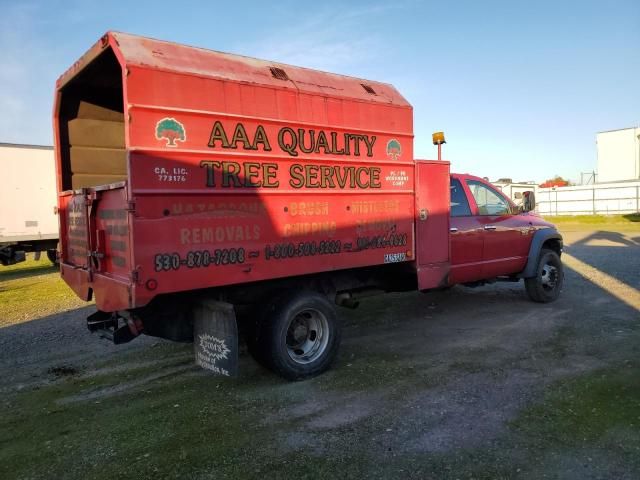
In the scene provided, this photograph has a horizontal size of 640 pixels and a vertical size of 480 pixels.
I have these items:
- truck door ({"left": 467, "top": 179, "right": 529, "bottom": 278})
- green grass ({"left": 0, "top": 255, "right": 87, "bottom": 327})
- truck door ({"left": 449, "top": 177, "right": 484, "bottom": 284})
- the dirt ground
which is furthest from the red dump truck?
green grass ({"left": 0, "top": 255, "right": 87, "bottom": 327})

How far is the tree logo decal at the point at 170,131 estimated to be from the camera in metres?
3.88

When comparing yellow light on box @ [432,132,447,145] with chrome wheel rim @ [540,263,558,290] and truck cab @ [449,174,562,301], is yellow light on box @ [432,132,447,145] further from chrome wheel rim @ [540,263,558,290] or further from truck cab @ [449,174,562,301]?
chrome wheel rim @ [540,263,558,290]

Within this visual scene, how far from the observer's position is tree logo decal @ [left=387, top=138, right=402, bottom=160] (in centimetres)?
541

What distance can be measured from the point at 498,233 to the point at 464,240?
2.90ft

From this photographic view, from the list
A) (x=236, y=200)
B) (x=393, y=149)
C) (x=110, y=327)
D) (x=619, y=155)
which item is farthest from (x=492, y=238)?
(x=619, y=155)

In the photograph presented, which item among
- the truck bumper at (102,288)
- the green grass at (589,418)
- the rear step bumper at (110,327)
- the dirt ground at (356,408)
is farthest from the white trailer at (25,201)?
the green grass at (589,418)

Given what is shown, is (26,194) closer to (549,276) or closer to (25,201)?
(25,201)

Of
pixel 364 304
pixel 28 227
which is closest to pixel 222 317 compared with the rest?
pixel 364 304

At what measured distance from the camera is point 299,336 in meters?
4.96

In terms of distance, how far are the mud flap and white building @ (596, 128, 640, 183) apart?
46.9 meters

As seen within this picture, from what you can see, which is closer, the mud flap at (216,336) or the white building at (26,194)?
the mud flap at (216,336)

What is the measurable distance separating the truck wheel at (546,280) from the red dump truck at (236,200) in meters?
2.58

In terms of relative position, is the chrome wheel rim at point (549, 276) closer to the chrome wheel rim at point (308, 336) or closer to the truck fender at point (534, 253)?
the truck fender at point (534, 253)

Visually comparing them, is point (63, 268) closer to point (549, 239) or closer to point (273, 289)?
point (273, 289)
